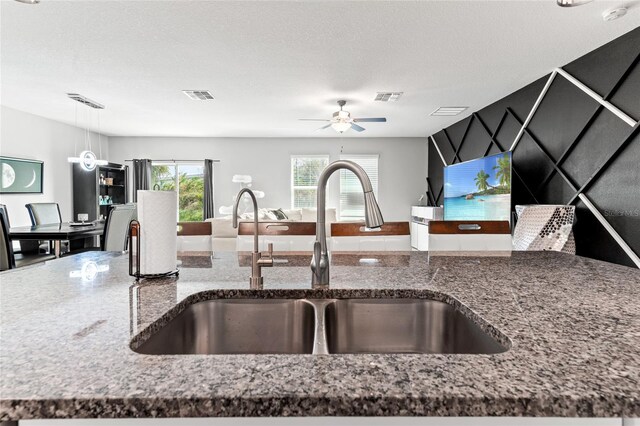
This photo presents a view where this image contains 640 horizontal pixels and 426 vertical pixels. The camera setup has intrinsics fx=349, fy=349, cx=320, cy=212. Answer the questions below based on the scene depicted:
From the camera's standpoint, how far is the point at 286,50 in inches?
126

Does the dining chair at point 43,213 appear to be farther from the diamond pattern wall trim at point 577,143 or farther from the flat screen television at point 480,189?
the diamond pattern wall trim at point 577,143

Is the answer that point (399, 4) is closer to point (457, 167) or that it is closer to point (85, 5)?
point (85, 5)

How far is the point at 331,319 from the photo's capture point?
921mm

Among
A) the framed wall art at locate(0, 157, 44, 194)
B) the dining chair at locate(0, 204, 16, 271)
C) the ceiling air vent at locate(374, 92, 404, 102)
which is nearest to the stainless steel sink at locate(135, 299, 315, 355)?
the dining chair at locate(0, 204, 16, 271)

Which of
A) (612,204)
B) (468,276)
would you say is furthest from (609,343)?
(612,204)

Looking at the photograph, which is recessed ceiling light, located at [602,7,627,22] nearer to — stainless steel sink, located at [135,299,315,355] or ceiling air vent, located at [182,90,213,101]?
stainless steel sink, located at [135,299,315,355]

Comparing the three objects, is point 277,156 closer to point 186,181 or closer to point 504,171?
point 186,181

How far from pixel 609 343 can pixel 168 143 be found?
27.5 feet

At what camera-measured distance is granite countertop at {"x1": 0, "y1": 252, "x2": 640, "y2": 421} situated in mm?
407

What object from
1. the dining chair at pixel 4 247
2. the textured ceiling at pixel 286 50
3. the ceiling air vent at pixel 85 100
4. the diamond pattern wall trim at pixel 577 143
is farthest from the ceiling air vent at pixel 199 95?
the diamond pattern wall trim at pixel 577 143

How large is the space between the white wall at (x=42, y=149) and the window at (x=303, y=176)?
426 centimetres

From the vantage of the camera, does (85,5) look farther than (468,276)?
Yes

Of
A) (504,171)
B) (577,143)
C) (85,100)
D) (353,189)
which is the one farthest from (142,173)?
(577,143)

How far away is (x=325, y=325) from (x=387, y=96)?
13.9 ft
